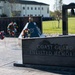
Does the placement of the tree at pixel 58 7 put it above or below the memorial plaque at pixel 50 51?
above

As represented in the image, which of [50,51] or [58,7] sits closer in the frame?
[50,51]

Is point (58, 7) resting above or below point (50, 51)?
above

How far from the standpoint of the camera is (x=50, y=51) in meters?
10.3

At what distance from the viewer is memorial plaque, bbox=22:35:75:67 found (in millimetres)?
9898

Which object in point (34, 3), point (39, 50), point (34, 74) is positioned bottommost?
point (34, 74)

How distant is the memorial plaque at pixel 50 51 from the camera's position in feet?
32.5

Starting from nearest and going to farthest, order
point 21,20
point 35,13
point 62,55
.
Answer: point 62,55, point 21,20, point 35,13

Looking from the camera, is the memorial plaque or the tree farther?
the tree

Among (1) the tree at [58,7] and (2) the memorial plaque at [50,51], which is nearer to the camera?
(2) the memorial plaque at [50,51]

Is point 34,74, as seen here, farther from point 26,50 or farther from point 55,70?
point 26,50

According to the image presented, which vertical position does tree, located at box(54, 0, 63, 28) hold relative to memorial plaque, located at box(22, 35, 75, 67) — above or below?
above

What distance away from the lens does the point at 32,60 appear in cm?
1068

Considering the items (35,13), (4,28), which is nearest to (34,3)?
(35,13)

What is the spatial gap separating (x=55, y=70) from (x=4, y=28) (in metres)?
18.3
